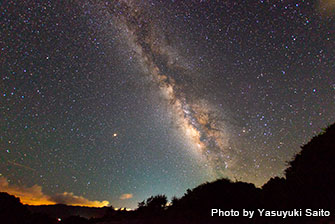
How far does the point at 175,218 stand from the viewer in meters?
7.17

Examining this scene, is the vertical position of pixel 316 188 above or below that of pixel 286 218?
above

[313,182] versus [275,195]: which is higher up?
[313,182]

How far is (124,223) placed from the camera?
23.7 feet

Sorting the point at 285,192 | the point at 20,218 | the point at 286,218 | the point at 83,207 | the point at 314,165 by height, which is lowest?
the point at 83,207

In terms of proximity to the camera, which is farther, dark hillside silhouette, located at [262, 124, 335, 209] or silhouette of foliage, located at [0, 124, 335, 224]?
silhouette of foliage, located at [0, 124, 335, 224]

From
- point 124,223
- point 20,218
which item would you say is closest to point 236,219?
point 124,223

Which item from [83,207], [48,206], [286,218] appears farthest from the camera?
[83,207]

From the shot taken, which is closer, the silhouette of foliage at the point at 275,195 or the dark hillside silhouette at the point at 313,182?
the dark hillside silhouette at the point at 313,182

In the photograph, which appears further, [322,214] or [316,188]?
[316,188]

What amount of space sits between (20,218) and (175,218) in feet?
35.8

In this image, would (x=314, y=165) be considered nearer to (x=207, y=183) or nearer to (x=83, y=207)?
(x=207, y=183)

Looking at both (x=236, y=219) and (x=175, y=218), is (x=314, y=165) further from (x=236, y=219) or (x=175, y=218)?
(x=175, y=218)

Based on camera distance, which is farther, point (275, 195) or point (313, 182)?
point (275, 195)

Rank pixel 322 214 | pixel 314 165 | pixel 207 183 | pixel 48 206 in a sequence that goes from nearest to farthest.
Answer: pixel 322 214, pixel 314 165, pixel 207 183, pixel 48 206
